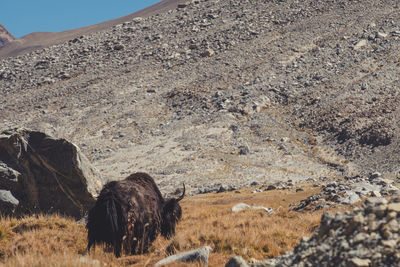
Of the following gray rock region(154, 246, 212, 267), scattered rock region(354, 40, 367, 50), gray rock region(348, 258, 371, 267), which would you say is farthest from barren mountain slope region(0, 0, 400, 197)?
gray rock region(348, 258, 371, 267)

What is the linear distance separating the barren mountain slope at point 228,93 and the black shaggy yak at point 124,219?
18357mm

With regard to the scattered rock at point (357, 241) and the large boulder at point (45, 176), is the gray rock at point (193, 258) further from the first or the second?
the large boulder at point (45, 176)

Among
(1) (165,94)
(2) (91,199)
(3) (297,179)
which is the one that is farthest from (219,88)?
(2) (91,199)

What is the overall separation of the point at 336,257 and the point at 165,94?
41.1m

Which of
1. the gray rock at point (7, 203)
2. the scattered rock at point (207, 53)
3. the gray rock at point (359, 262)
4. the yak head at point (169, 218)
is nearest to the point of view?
the gray rock at point (359, 262)

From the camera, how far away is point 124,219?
7293 mm

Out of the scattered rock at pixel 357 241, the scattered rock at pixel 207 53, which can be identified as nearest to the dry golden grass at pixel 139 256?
the scattered rock at pixel 357 241

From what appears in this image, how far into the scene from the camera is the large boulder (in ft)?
41.3

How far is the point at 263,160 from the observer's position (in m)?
31.1

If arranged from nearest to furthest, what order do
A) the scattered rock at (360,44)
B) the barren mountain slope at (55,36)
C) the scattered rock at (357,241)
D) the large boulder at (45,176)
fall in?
the scattered rock at (357,241)
the large boulder at (45,176)
the scattered rock at (360,44)
the barren mountain slope at (55,36)

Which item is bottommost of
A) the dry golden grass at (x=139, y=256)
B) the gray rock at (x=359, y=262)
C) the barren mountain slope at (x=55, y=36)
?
the dry golden grass at (x=139, y=256)

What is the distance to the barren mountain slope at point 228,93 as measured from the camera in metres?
31.2

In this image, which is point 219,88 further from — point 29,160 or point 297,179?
point 29,160

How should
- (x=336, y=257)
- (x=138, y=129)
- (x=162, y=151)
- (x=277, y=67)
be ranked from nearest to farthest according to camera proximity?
(x=336, y=257) → (x=162, y=151) → (x=138, y=129) → (x=277, y=67)
